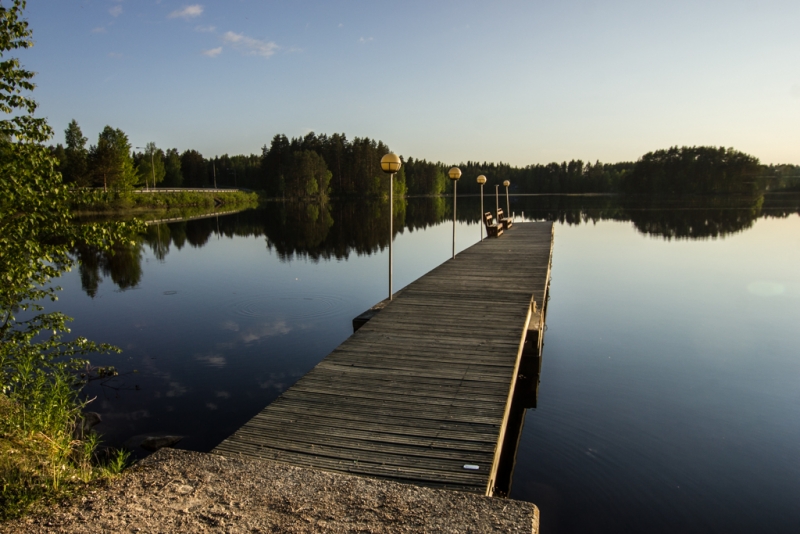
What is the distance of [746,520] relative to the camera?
15.0ft

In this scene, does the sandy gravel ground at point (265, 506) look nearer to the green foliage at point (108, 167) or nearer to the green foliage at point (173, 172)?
the green foliage at point (108, 167)

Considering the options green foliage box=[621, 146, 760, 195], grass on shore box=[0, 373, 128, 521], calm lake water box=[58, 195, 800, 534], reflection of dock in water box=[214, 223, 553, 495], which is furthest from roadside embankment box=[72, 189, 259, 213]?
green foliage box=[621, 146, 760, 195]

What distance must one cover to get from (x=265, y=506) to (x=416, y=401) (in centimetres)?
203

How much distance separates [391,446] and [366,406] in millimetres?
782

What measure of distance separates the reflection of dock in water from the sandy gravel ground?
334 mm

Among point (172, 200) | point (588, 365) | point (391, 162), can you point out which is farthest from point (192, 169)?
point (588, 365)

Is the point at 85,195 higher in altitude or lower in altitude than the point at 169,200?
lower

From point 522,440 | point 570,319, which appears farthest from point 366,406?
point 570,319

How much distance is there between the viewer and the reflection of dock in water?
12.7 ft

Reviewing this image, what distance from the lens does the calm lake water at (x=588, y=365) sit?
5016mm

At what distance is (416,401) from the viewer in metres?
4.91

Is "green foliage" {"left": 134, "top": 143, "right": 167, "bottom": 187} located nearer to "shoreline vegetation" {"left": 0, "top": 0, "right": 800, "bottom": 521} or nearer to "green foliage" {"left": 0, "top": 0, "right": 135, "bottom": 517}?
"shoreline vegetation" {"left": 0, "top": 0, "right": 800, "bottom": 521}

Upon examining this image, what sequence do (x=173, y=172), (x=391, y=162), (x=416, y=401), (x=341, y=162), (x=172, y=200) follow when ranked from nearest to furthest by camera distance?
(x=416, y=401) < (x=391, y=162) < (x=172, y=200) < (x=341, y=162) < (x=173, y=172)

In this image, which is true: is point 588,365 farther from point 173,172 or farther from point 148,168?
point 173,172
